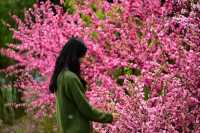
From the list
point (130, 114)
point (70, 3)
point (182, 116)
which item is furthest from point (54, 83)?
point (70, 3)

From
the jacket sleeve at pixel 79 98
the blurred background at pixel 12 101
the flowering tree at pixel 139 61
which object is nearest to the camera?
the jacket sleeve at pixel 79 98

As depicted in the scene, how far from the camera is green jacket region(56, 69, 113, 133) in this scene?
589cm

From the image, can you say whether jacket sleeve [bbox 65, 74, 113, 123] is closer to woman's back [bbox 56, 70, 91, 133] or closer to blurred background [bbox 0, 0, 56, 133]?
woman's back [bbox 56, 70, 91, 133]

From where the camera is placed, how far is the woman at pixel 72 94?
589 centimetres

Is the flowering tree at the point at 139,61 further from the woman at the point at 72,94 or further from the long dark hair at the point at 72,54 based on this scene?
the long dark hair at the point at 72,54

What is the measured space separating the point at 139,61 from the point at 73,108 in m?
2.74

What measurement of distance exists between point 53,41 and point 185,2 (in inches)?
93.0

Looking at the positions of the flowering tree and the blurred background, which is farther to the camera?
the blurred background

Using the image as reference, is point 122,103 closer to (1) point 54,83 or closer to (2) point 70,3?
(1) point 54,83

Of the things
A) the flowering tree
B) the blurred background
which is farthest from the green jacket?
the blurred background

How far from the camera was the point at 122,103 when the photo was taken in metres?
6.80

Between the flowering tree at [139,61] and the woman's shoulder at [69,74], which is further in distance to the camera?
the flowering tree at [139,61]

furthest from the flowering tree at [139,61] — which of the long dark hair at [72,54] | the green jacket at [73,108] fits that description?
the long dark hair at [72,54]

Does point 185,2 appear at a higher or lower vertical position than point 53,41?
higher
